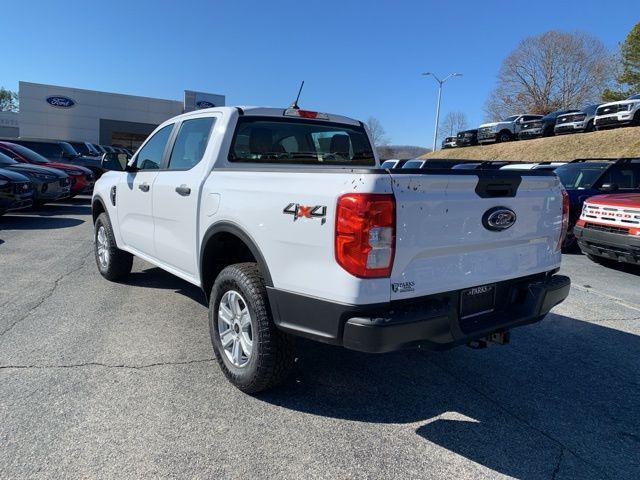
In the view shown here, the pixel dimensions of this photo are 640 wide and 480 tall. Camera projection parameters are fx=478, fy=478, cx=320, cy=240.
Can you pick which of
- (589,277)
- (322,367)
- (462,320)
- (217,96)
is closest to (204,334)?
(322,367)

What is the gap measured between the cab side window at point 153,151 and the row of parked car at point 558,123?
2342 cm

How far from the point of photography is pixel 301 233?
8.80 ft

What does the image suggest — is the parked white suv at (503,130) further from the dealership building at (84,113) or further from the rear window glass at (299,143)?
the rear window glass at (299,143)

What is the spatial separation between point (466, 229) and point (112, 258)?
4.48m

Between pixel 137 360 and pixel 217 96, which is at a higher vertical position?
pixel 217 96

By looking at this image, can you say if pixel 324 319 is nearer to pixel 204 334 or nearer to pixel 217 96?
pixel 204 334

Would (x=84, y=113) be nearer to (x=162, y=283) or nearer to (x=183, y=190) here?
(x=162, y=283)

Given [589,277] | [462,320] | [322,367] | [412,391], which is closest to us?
[462,320]

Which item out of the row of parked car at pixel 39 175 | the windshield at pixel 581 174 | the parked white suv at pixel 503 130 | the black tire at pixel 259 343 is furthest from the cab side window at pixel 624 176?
the parked white suv at pixel 503 130

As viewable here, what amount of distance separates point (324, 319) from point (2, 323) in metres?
3.44

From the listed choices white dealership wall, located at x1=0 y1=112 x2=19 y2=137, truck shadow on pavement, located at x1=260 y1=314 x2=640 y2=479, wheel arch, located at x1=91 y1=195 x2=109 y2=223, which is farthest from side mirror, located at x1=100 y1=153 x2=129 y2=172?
white dealership wall, located at x1=0 y1=112 x2=19 y2=137

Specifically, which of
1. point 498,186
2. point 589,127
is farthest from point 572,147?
point 498,186

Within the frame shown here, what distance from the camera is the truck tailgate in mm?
2521

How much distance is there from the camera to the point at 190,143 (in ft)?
13.9
